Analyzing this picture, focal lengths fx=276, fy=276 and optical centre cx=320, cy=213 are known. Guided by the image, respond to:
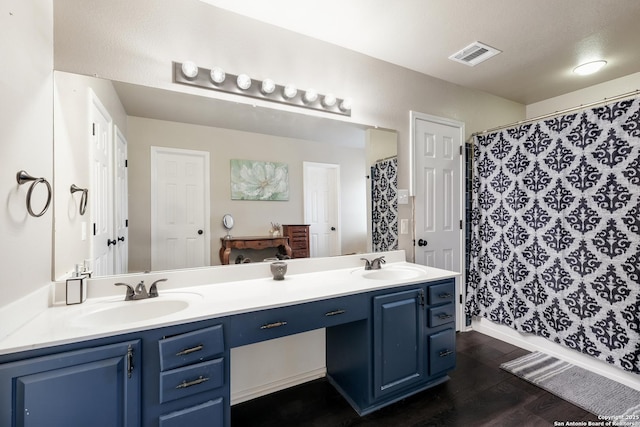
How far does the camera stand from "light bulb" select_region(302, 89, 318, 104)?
1.93 metres

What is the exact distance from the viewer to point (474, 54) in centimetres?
223

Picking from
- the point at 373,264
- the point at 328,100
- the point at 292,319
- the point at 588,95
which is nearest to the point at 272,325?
the point at 292,319

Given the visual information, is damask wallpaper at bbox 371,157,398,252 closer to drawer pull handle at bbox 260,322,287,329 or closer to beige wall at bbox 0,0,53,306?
drawer pull handle at bbox 260,322,287,329

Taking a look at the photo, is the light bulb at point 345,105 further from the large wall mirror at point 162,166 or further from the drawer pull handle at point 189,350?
the drawer pull handle at point 189,350

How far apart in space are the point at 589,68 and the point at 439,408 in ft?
10.0

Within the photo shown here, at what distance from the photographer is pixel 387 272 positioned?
2.10 m

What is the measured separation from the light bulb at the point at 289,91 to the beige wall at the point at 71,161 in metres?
0.98

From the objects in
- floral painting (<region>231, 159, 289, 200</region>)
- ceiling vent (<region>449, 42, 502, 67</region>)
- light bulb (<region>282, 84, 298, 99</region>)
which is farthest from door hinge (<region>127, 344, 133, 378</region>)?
ceiling vent (<region>449, 42, 502, 67</region>)

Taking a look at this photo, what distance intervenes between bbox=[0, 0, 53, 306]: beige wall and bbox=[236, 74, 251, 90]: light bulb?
885 mm

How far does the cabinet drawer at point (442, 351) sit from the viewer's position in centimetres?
184

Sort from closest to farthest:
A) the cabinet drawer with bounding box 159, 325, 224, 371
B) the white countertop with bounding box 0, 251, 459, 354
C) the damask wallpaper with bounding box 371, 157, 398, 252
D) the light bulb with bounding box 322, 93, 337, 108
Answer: the white countertop with bounding box 0, 251, 459, 354
the cabinet drawer with bounding box 159, 325, 224, 371
the light bulb with bounding box 322, 93, 337, 108
the damask wallpaper with bounding box 371, 157, 398, 252

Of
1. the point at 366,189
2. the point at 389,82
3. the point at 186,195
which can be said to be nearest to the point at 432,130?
the point at 389,82

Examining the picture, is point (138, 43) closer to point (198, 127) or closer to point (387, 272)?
point (198, 127)

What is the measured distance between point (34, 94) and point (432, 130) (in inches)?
106
